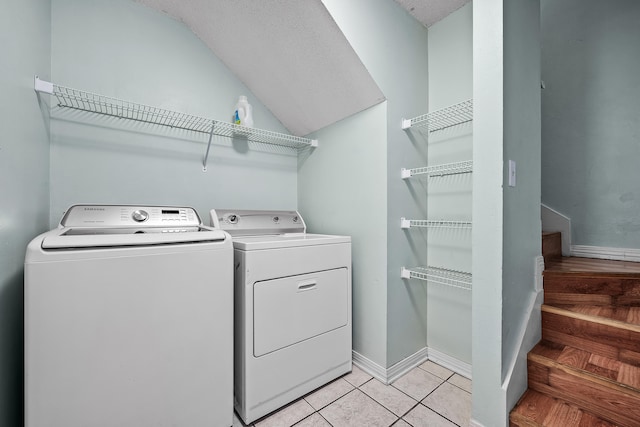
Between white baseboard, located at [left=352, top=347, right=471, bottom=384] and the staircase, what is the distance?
0.50 meters

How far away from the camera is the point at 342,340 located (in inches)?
66.2

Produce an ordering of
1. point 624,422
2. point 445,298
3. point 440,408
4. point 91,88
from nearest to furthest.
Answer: point 624,422, point 440,408, point 91,88, point 445,298

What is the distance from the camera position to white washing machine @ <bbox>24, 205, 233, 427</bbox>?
0.87 m

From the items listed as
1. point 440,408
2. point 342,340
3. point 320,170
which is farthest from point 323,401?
point 320,170

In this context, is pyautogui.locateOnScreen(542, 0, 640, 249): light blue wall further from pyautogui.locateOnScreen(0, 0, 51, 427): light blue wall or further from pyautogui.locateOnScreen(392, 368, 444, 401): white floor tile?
pyautogui.locateOnScreen(0, 0, 51, 427): light blue wall

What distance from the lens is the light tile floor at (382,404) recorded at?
1.32 meters

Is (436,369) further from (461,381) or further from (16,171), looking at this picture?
(16,171)

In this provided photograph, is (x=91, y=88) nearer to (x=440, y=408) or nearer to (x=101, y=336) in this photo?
(x=101, y=336)

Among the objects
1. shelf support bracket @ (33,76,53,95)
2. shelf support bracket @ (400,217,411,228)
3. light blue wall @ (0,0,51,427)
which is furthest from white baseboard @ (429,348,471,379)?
shelf support bracket @ (33,76,53,95)

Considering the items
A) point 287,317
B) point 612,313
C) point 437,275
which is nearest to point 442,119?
point 437,275

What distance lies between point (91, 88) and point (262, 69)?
41.1 inches

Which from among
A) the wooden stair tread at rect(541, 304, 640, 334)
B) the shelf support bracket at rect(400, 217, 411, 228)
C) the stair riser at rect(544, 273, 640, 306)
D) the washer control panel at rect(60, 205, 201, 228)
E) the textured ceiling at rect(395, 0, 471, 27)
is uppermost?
the textured ceiling at rect(395, 0, 471, 27)

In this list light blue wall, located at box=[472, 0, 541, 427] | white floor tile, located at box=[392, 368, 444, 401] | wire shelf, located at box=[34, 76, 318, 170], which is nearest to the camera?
light blue wall, located at box=[472, 0, 541, 427]

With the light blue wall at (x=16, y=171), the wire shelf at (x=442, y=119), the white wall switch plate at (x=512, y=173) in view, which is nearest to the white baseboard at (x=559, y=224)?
the wire shelf at (x=442, y=119)
